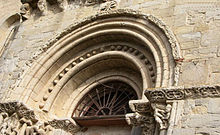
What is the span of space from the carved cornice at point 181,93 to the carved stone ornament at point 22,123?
2504mm

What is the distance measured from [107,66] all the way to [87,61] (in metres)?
0.51

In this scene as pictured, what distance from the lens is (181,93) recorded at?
5641 mm

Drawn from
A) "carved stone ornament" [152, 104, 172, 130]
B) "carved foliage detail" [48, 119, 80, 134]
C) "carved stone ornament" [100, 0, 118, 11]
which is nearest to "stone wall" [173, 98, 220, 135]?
"carved stone ornament" [152, 104, 172, 130]

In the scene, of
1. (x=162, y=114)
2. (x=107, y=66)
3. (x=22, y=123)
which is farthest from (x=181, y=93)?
(x=22, y=123)

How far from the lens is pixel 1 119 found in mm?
7570

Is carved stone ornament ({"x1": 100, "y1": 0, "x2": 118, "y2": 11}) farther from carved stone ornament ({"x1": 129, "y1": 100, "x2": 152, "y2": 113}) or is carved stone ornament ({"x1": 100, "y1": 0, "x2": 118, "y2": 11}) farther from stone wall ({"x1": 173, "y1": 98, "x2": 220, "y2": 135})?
stone wall ({"x1": 173, "y1": 98, "x2": 220, "y2": 135})

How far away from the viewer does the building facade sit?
19.8ft

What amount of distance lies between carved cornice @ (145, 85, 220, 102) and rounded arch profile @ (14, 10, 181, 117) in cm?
143

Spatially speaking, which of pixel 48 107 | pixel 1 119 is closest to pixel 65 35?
pixel 48 107

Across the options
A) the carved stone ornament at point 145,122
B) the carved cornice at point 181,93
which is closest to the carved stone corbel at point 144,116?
the carved stone ornament at point 145,122

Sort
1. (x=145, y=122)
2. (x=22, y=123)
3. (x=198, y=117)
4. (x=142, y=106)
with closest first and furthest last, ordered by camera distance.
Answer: (x=198, y=117) < (x=145, y=122) < (x=142, y=106) < (x=22, y=123)

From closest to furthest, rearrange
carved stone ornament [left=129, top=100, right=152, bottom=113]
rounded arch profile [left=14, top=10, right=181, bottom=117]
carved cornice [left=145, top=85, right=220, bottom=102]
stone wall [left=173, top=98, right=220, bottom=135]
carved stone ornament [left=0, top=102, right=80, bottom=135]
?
1. stone wall [left=173, top=98, right=220, bottom=135]
2. carved cornice [left=145, top=85, right=220, bottom=102]
3. carved stone ornament [left=129, top=100, right=152, bottom=113]
4. carved stone ornament [left=0, top=102, right=80, bottom=135]
5. rounded arch profile [left=14, top=10, right=181, bottom=117]

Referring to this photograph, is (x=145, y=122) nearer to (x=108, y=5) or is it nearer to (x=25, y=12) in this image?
(x=108, y=5)

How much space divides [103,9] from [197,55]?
9.60 feet
